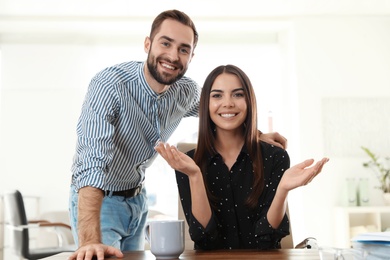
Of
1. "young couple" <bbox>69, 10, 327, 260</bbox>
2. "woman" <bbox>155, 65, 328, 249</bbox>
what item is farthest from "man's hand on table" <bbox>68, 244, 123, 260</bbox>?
"woman" <bbox>155, 65, 328, 249</bbox>

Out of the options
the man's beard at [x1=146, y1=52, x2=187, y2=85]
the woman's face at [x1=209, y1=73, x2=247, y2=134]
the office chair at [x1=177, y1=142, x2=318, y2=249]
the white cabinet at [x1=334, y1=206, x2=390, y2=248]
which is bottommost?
the white cabinet at [x1=334, y1=206, x2=390, y2=248]

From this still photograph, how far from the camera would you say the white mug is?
1262 millimetres

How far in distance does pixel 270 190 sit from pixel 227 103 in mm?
318

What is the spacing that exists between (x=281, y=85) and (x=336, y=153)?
992 mm

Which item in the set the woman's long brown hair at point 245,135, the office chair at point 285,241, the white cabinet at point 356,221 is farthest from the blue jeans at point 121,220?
the white cabinet at point 356,221

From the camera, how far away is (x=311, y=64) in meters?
5.74

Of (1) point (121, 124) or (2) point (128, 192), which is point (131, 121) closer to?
(1) point (121, 124)

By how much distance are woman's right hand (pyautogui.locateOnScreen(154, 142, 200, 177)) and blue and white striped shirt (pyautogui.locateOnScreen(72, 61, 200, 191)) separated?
1.06 ft

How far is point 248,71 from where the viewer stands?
6102 mm

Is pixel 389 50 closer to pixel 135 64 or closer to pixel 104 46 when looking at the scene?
pixel 104 46

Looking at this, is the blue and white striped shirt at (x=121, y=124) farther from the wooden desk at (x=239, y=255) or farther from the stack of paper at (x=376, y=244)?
the stack of paper at (x=376, y=244)

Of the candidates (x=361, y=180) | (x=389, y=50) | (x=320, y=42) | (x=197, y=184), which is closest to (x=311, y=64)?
(x=320, y=42)

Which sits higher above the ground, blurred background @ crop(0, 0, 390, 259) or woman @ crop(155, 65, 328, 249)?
blurred background @ crop(0, 0, 390, 259)

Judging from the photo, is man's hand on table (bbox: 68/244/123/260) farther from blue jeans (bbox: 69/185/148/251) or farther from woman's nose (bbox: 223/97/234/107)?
woman's nose (bbox: 223/97/234/107)
